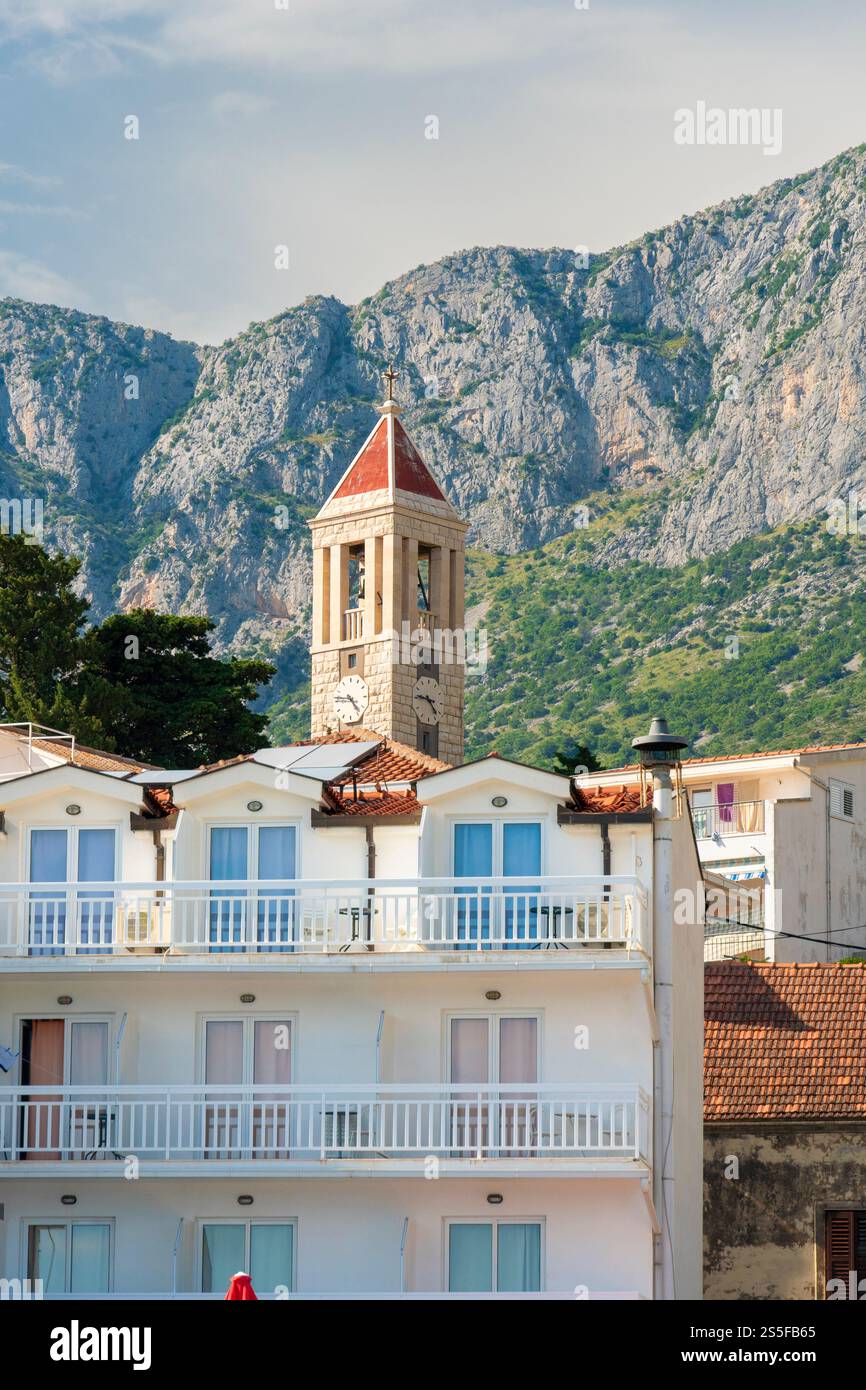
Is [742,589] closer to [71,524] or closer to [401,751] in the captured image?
[71,524]

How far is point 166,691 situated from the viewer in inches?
3120

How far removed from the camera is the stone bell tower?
243 feet

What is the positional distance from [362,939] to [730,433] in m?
150

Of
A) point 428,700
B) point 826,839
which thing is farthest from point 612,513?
point 826,839

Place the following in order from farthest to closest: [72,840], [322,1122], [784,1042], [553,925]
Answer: [784,1042] → [72,840] → [553,925] → [322,1122]

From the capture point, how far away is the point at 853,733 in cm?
11419

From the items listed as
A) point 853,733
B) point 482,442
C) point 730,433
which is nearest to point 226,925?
point 853,733

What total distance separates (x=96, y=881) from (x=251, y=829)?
8.32 ft

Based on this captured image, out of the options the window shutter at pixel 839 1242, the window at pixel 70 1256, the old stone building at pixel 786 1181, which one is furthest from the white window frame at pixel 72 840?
the window shutter at pixel 839 1242

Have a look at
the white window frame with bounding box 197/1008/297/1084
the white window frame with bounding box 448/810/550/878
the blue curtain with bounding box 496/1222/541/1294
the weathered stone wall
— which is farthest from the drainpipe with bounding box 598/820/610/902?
the weathered stone wall

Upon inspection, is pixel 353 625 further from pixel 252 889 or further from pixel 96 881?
pixel 252 889

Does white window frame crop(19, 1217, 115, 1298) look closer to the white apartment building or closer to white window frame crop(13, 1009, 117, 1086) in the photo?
white window frame crop(13, 1009, 117, 1086)

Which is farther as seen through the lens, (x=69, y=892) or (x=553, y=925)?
(x=69, y=892)

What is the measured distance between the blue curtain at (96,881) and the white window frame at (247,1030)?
77.2 inches
